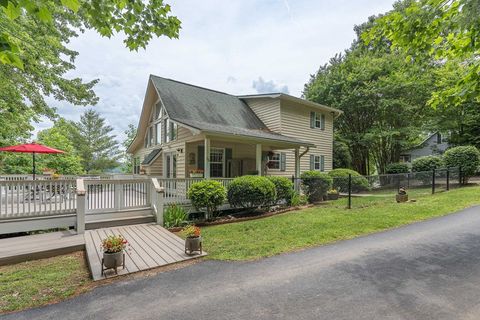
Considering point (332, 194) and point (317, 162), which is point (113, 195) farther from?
point (317, 162)

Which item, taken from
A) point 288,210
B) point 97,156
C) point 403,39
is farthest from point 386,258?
point 97,156

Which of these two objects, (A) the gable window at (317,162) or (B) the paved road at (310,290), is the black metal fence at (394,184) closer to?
(A) the gable window at (317,162)

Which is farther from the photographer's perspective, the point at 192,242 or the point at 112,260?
the point at 192,242

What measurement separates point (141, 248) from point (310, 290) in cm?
400

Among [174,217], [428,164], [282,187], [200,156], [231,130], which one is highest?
[231,130]

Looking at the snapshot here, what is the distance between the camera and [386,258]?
503 centimetres

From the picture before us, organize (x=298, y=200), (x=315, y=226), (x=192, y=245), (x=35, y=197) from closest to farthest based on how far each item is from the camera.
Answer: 1. (x=192, y=245)
2. (x=35, y=197)
3. (x=315, y=226)
4. (x=298, y=200)

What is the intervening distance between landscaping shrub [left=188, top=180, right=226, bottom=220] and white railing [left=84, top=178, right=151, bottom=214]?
1.62 m

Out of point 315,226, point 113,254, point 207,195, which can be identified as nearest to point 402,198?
point 315,226

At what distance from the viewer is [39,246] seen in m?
5.89

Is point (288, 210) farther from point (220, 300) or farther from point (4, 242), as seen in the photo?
point (4, 242)

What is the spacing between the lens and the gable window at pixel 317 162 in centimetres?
1792

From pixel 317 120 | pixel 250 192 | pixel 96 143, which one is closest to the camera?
pixel 250 192

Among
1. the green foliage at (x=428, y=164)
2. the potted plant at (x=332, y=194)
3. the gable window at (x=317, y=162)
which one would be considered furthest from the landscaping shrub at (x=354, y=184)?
the green foliage at (x=428, y=164)
